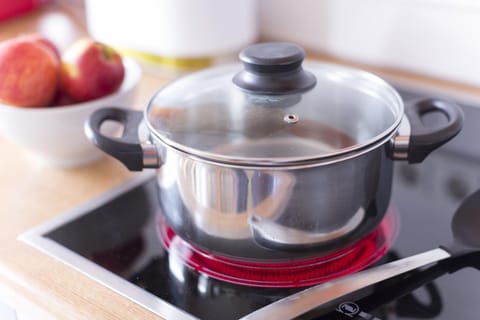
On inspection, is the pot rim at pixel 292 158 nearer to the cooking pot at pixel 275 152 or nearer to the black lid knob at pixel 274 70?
the cooking pot at pixel 275 152

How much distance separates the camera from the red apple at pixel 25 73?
2.52ft

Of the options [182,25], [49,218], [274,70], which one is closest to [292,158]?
[274,70]

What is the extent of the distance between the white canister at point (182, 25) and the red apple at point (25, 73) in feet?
0.91

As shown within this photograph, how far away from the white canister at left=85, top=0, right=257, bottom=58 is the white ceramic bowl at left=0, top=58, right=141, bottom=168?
0.67 ft

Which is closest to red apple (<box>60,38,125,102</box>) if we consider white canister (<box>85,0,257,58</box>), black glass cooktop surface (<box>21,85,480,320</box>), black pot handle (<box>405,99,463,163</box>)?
black glass cooktop surface (<box>21,85,480,320</box>)

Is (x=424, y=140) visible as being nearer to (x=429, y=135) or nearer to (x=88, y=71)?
(x=429, y=135)

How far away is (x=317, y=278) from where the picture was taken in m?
0.63

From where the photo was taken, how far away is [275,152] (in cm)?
58

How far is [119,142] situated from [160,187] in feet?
0.19

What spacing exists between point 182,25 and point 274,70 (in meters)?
0.42

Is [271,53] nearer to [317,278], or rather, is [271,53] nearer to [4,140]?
[317,278]

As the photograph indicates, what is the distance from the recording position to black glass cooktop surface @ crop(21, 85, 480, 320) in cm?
59

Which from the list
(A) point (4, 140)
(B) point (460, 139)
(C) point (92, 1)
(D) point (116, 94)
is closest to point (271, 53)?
(D) point (116, 94)

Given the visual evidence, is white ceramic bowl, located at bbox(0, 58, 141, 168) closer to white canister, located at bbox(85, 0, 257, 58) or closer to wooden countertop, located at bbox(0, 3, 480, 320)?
wooden countertop, located at bbox(0, 3, 480, 320)
